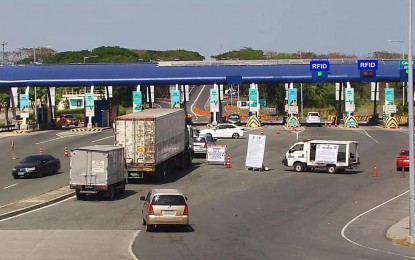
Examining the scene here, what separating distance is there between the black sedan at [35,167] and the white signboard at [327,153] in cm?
1530

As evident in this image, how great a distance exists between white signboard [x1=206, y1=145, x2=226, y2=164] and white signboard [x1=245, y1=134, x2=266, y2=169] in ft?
9.73

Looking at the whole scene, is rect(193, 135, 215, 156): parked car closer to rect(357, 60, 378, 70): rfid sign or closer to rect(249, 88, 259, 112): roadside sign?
rect(357, 60, 378, 70): rfid sign

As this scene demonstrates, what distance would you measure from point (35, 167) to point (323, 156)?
53.7 ft

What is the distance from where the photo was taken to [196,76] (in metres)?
89.4

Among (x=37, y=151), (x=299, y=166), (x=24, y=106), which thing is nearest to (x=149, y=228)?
(x=299, y=166)

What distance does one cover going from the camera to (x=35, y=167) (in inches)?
1704

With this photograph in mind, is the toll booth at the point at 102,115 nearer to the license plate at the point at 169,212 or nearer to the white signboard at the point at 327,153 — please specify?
the white signboard at the point at 327,153

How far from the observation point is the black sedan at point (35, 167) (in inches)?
1692

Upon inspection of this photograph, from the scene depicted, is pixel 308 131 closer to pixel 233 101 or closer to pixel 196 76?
pixel 196 76

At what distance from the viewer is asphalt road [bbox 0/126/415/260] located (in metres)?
21.6

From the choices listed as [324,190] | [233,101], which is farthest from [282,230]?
[233,101]

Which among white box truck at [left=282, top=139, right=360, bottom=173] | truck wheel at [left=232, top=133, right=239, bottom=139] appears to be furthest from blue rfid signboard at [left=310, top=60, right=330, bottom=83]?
white box truck at [left=282, top=139, right=360, bottom=173]

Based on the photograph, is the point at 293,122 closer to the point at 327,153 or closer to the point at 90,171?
the point at 327,153

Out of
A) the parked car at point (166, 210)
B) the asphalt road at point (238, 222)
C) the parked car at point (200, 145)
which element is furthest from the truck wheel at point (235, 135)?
the parked car at point (166, 210)
